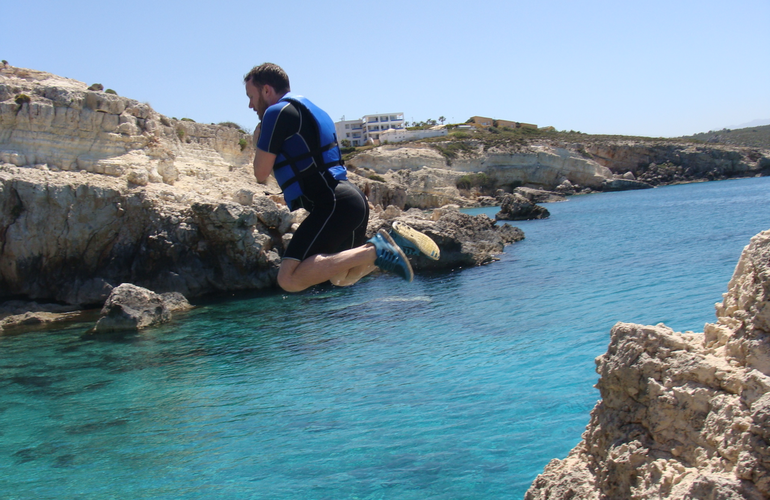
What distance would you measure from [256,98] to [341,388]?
6275mm

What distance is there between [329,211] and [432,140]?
7497cm

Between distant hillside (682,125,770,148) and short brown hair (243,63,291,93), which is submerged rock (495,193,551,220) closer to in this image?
short brown hair (243,63,291,93)

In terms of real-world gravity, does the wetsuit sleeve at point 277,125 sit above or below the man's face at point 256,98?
below

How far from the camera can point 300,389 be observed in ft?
31.9

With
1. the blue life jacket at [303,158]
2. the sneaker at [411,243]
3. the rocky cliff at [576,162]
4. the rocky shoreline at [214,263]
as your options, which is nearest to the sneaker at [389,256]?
the sneaker at [411,243]

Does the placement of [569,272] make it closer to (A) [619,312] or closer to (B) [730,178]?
(A) [619,312]

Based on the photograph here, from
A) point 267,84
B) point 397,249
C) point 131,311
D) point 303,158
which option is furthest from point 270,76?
point 131,311

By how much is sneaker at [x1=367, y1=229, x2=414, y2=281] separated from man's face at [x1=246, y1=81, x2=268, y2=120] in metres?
1.34

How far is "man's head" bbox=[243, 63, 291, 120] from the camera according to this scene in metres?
4.29

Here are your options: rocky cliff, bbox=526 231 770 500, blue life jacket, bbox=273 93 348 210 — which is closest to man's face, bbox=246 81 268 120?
blue life jacket, bbox=273 93 348 210

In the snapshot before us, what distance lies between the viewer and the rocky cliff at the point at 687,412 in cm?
242

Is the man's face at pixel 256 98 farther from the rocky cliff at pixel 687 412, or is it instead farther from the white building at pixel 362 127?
the white building at pixel 362 127

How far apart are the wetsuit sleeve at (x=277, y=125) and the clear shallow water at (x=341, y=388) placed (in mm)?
3893

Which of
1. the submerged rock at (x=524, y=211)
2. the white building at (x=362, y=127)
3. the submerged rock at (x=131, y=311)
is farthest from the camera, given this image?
the white building at (x=362, y=127)
